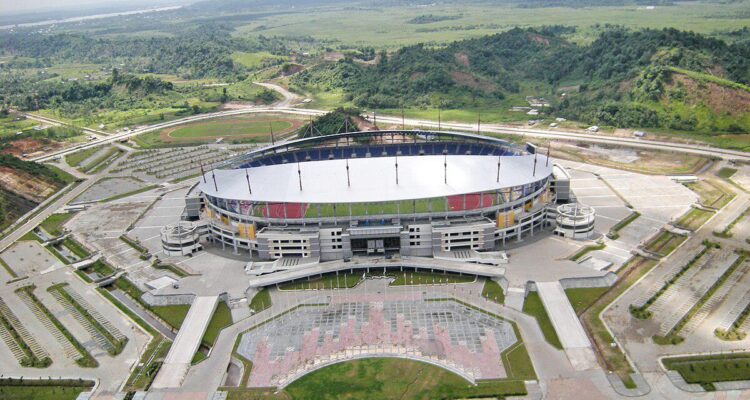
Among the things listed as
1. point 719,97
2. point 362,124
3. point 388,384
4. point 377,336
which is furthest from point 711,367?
point 362,124

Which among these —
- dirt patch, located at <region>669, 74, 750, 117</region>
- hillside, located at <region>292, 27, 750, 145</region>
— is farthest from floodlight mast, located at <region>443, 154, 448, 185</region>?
dirt patch, located at <region>669, 74, 750, 117</region>

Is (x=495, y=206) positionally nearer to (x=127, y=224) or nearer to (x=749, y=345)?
(x=749, y=345)

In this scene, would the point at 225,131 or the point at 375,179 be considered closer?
the point at 375,179

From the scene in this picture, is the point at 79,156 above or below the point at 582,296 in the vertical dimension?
below

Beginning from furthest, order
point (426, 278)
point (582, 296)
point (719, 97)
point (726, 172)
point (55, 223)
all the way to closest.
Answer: point (719, 97) < point (726, 172) < point (55, 223) < point (426, 278) < point (582, 296)

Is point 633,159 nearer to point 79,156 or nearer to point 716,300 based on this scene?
point 716,300

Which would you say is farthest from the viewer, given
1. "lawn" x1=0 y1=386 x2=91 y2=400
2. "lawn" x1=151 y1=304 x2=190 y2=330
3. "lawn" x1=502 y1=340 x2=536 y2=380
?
"lawn" x1=151 y1=304 x2=190 y2=330

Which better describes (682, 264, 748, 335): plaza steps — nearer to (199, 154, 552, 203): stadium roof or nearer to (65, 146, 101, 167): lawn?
(199, 154, 552, 203): stadium roof
